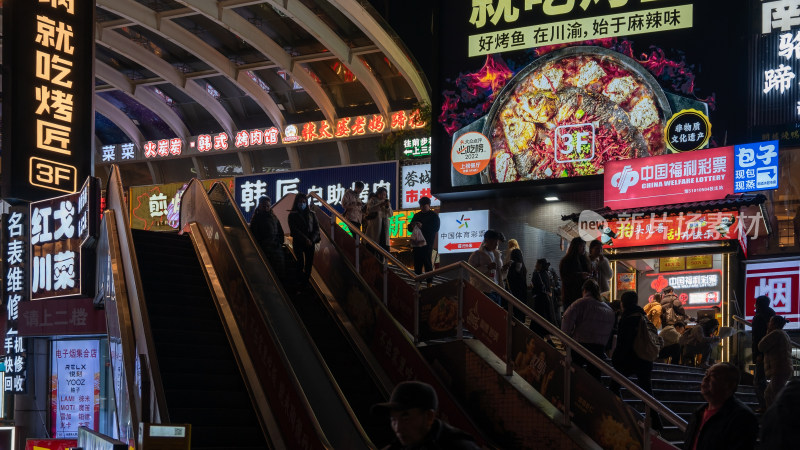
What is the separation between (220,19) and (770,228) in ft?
51.5

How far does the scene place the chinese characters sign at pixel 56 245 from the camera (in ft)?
48.2

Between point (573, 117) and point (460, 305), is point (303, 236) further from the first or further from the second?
point (573, 117)

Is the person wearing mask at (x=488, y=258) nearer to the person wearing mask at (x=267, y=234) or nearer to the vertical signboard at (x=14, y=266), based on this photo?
the person wearing mask at (x=267, y=234)

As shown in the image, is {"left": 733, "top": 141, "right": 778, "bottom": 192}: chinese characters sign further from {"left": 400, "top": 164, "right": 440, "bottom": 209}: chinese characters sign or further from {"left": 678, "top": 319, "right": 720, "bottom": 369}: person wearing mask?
{"left": 400, "top": 164, "right": 440, "bottom": 209}: chinese characters sign

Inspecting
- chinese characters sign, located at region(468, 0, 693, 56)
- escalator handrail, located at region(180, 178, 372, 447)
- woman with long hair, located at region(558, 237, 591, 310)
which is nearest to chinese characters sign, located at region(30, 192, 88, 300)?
escalator handrail, located at region(180, 178, 372, 447)

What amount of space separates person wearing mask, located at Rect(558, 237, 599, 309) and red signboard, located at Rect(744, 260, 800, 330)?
888 cm

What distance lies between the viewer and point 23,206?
1675 centimetres

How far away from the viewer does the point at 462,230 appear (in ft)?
76.9

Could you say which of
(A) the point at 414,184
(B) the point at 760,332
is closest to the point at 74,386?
(B) the point at 760,332

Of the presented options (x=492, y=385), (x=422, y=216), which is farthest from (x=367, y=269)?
(x=492, y=385)

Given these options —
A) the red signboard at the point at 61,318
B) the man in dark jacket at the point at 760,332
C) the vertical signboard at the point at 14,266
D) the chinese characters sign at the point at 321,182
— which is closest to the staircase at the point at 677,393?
the man in dark jacket at the point at 760,332

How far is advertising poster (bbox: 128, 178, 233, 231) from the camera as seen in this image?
112 ft

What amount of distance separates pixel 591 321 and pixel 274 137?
78.4 feet

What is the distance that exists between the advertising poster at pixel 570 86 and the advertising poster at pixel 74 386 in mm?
10634
